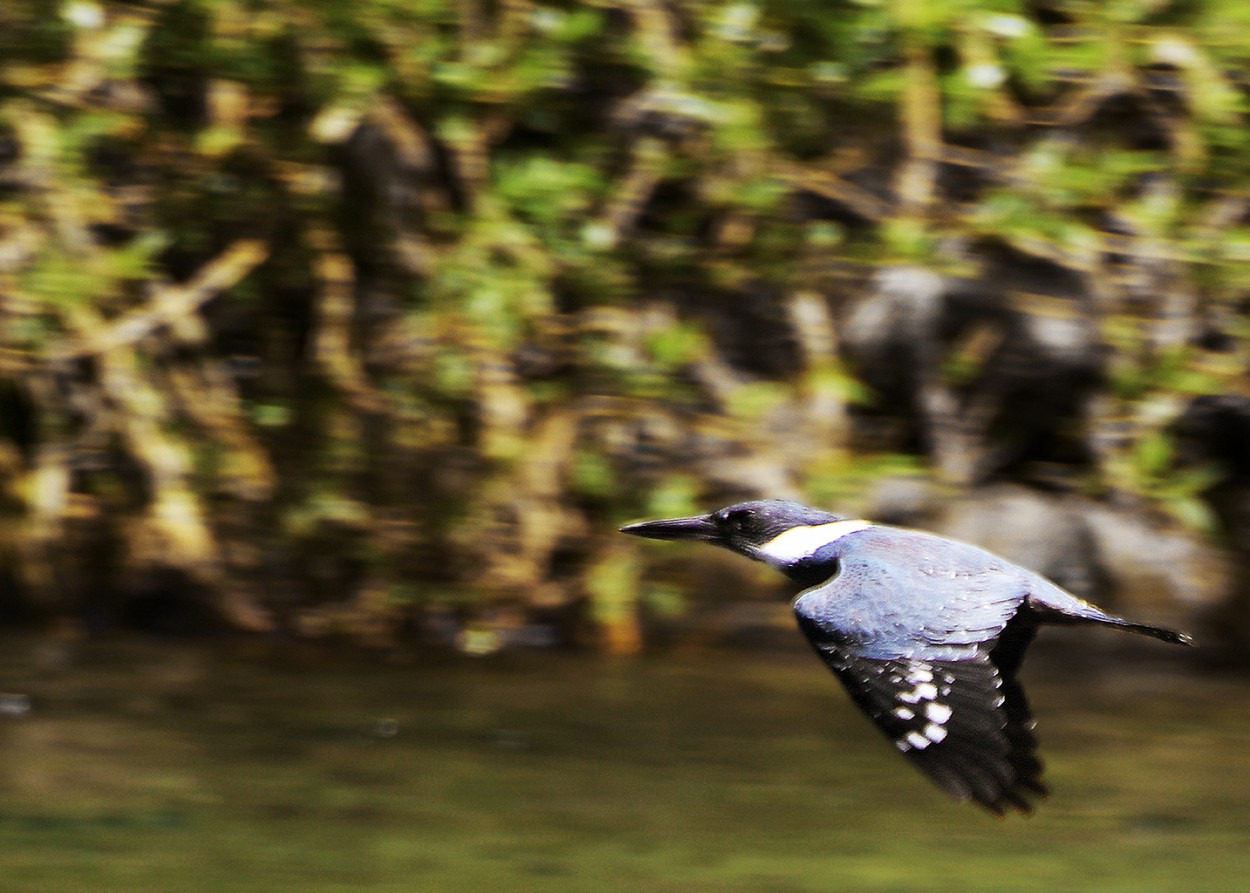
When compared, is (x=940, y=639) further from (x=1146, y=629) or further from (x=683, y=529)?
(x=683, y=529)

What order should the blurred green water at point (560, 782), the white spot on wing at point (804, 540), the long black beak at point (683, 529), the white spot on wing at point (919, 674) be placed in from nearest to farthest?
the white spot on wing at point (919, 674), the white spot on wing at point (804, 540), the long black beak at point (683, 529), the blurred green water at point (560, 782)

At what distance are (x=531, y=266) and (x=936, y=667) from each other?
2740 mm

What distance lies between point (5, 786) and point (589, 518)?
2.10 meters

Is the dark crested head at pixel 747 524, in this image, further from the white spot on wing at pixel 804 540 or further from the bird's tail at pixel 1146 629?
the bird's tail at pixel 1146 629

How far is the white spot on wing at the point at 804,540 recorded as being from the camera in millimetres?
3416

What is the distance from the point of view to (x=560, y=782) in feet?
14.4

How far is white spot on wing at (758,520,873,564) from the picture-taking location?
11.2 ft

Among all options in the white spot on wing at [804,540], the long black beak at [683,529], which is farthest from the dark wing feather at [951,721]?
the long black beak at [683,529]

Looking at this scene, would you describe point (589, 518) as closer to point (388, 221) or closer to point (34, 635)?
point (388, 221)

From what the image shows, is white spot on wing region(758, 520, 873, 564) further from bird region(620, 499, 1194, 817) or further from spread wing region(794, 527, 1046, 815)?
spread wing region(794, 527, 1046, 815)

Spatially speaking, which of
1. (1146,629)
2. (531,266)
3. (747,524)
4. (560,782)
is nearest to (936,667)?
(1146,629)

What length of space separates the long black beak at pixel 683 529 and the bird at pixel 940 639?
0.28 m

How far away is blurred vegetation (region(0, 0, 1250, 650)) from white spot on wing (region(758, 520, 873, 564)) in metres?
1.80

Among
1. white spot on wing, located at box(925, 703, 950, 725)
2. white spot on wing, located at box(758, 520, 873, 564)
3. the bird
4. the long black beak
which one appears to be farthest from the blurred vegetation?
white spot on wing, located at box(925, 703, 950, 725)
